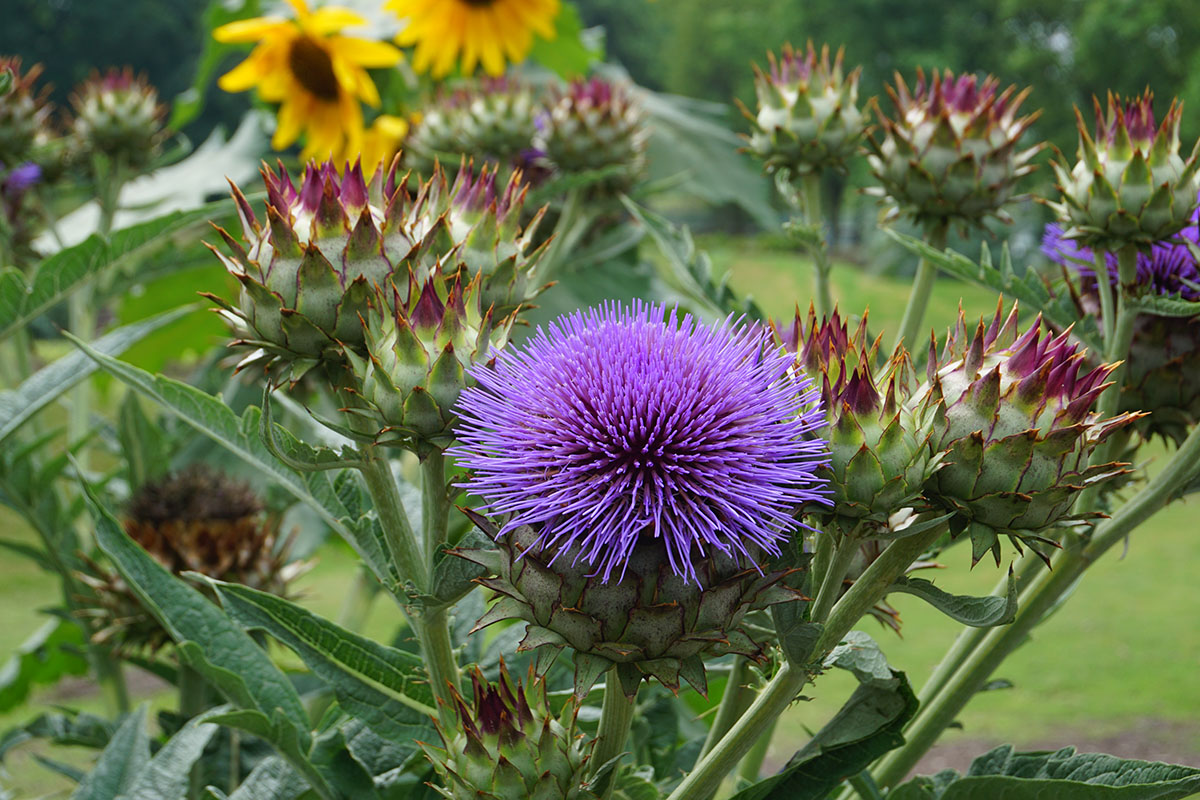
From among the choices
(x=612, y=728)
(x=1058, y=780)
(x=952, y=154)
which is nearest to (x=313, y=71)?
(x=952, y=154)

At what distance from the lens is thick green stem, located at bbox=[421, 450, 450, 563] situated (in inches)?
31.0

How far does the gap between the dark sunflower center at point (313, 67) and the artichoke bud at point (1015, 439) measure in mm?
1671

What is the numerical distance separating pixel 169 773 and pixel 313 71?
1474 millimetres

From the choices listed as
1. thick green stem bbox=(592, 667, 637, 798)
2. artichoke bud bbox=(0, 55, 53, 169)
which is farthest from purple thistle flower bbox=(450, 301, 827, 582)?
artichoke bud bbox=(0, 55, 53, 169)

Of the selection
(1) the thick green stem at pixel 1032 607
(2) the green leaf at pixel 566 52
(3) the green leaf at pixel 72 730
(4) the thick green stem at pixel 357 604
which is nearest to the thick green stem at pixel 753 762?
(1) the thick green stem at pixel 1032 607

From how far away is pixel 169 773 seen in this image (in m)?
0.99

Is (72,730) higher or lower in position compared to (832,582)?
lower

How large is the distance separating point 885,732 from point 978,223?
0.66 metres

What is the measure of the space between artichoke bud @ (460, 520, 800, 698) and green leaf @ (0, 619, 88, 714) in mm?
1199

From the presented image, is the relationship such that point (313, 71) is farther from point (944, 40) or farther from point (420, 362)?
point (944, 40)

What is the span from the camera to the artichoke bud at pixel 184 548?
1.37 m

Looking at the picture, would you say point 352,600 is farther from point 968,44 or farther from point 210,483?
point 968,44

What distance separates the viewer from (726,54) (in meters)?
21.3

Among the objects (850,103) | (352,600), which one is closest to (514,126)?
(850,103)
